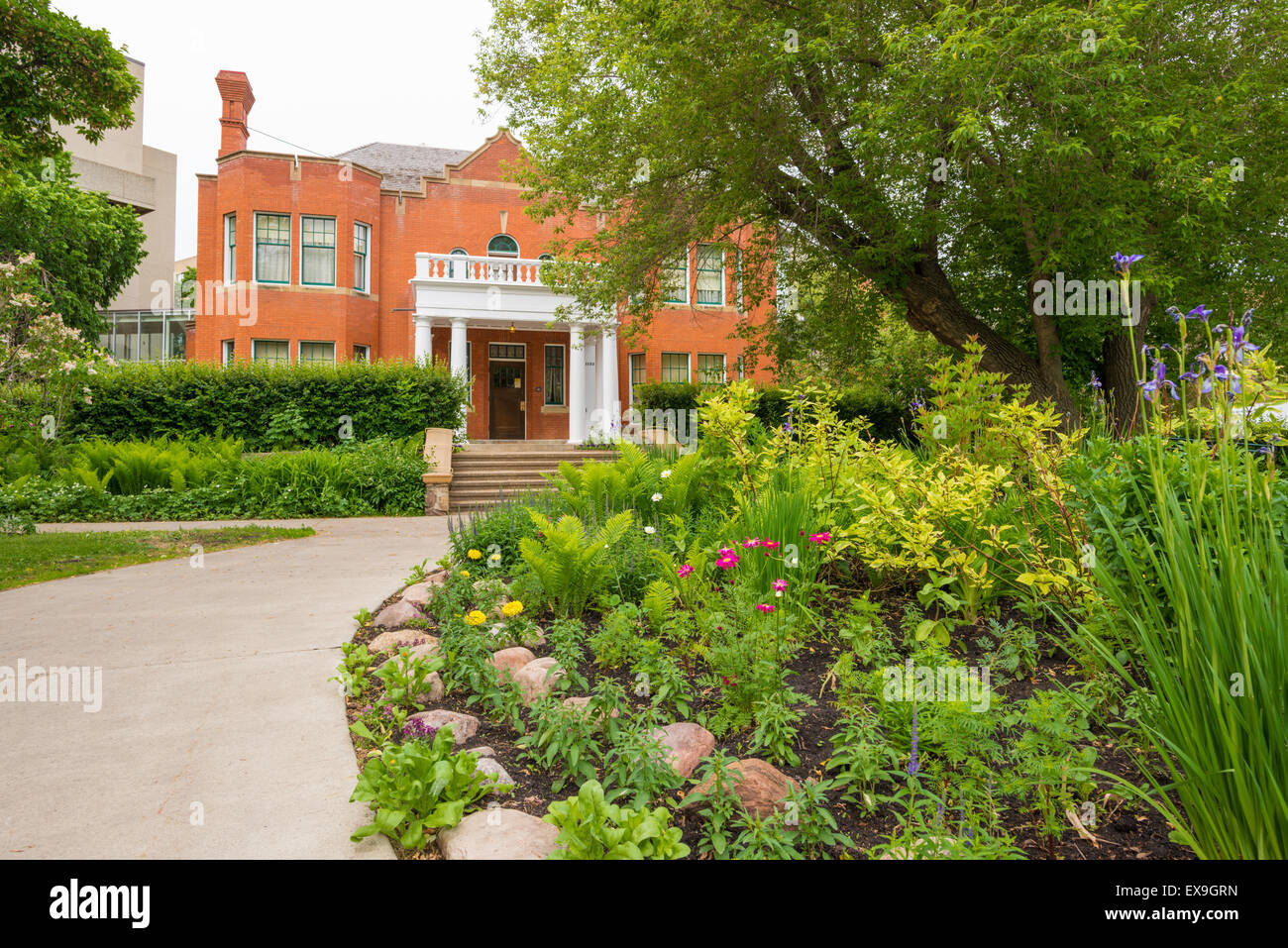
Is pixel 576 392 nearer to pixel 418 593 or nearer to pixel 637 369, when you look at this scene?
pixel 637 369

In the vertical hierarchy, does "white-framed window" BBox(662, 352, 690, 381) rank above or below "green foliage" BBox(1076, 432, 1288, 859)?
above

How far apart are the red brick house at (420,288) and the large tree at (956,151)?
581 cm

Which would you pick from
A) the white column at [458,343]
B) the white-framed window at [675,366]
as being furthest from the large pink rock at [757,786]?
the white-framed window at [675,366]

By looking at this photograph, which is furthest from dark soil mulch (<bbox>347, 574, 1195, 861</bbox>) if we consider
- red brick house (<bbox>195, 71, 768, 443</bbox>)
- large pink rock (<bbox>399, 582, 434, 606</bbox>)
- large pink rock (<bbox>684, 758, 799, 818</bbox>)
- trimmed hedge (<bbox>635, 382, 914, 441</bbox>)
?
red brick house (<bbox>195, 71, 768, 443</bbox>)

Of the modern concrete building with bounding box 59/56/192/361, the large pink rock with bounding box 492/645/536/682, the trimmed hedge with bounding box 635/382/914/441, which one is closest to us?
the large pink rock with bounding box 492/645/536/682

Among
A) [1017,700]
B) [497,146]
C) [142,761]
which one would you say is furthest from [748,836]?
[497,146]

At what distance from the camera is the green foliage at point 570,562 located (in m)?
4.40

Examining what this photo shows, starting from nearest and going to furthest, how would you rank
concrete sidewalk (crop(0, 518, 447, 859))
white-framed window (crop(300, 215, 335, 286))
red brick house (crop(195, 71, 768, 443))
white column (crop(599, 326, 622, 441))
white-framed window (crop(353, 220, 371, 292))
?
concrete sidewalk (crop(0, 518, 447, 859)) → red brick house (crop(195, 71, 768, 443)) → white column (crop(599, 326, 622, 441)) → white-framed window (crop(300, 215, 335, 286)) → white-framed window (crop(353, 220, 371, 292))

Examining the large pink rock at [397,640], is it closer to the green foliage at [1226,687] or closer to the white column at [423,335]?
the green foliage at [1226,687]

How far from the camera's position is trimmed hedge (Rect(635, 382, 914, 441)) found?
19.7 metres

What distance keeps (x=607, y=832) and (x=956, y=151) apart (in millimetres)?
10809

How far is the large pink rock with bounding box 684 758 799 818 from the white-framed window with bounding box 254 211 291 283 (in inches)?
929

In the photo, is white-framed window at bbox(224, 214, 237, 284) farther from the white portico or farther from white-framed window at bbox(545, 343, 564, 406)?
white-framed window at bbox(545, 343, 564, 406)
